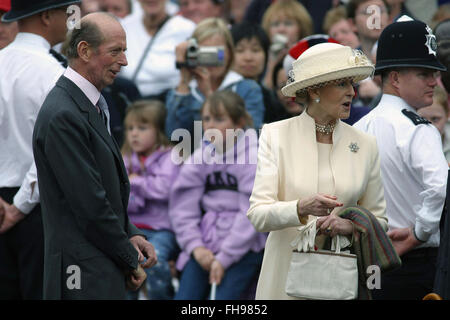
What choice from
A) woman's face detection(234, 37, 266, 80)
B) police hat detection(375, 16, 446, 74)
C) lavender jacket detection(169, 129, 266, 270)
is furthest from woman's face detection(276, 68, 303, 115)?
police hat detection(375, 16, 446, 74)

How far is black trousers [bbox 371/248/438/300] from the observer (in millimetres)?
5562

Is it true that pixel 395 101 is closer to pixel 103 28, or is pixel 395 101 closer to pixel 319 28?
pixel 103 28

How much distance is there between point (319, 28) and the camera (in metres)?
9.98

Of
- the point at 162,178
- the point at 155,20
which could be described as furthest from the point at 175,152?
the point at 155,20

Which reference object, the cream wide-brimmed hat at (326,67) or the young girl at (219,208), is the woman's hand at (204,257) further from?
the cream wide-brimmed hat at (326,67)

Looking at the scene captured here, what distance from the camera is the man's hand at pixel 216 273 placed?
23.4 ft

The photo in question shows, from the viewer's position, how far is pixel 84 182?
4496 mm

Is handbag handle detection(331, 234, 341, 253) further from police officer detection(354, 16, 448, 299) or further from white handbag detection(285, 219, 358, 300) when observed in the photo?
police officer detection(354, 16, 448, 299)

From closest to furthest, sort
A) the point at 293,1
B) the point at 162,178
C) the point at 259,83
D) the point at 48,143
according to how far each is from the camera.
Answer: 1. the point at 48,143
2. the point at 162,178
3. the point at 259,83
4. the point at 293,1

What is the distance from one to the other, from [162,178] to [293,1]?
2.79 metres

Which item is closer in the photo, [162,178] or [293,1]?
[162,178]

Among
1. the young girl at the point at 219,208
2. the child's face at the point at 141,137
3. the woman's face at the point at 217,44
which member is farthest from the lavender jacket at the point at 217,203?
the woman's face at the point at 217,44

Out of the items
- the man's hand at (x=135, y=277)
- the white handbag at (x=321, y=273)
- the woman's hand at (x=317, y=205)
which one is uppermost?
the woman's hand at (x=317, y=205)

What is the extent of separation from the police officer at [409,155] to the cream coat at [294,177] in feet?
1.97
